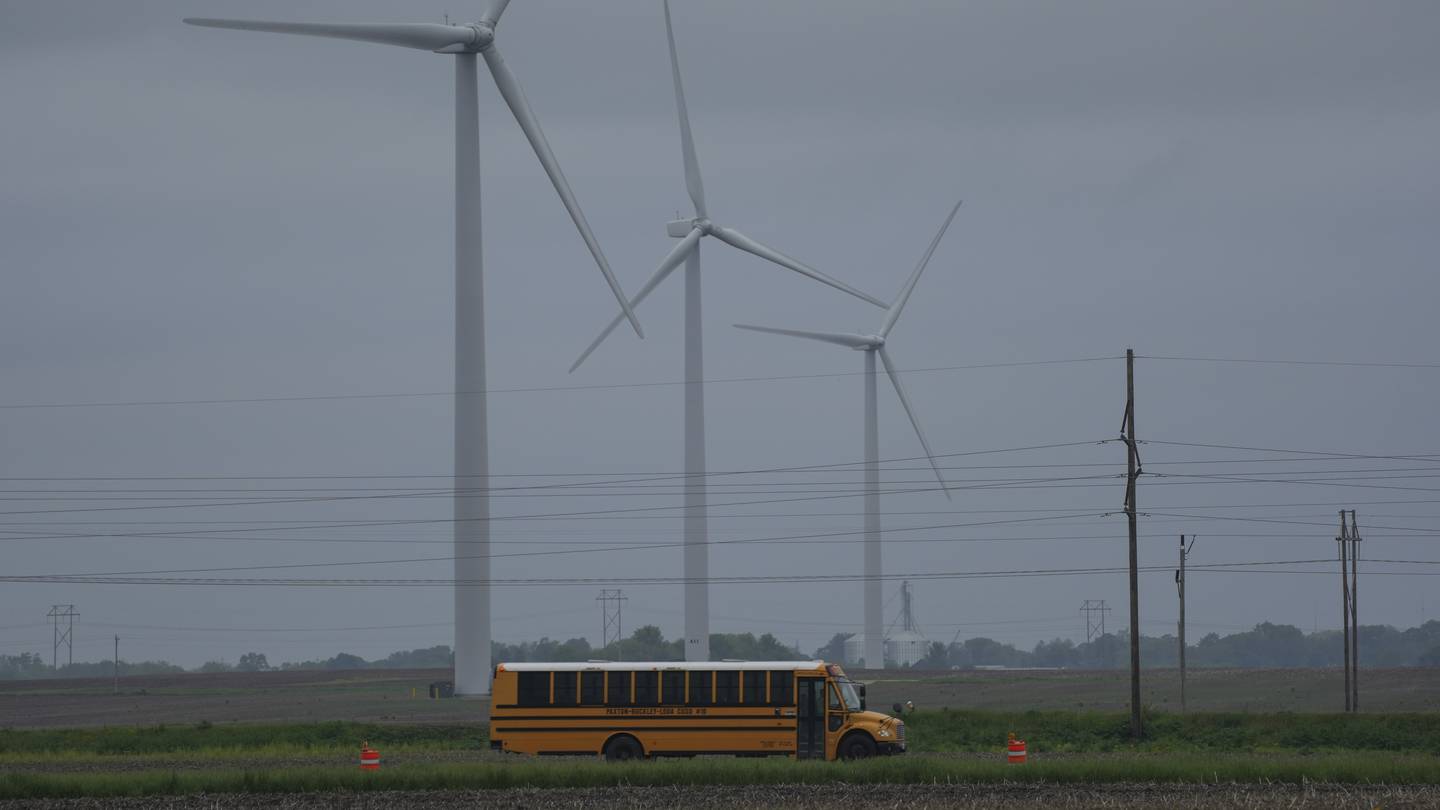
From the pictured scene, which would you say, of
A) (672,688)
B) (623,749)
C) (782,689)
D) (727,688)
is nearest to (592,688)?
(623,749)

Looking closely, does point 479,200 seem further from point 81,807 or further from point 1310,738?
point 81,807

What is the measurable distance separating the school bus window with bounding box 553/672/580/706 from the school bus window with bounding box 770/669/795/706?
611 cm

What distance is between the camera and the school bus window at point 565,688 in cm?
5491

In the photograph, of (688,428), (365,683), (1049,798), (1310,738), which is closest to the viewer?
(1049,798)

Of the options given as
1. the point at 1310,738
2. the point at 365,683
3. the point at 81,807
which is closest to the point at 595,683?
the point at 81,807

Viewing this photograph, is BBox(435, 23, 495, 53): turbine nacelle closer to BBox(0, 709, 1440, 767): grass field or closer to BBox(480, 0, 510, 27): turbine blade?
BBox(480, 0, 510, 27): turbine blade

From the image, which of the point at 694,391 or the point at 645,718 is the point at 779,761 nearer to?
the point at 645,718

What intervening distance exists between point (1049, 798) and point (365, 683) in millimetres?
117610

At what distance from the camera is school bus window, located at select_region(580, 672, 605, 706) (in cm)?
5481

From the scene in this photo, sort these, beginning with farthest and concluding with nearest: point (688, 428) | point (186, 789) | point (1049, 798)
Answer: point (688, 428) → point (186, 789) → point (1049, 798)

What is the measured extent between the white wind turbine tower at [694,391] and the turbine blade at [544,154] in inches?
928

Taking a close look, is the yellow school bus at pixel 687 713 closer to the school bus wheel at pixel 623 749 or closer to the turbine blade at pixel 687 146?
the school bus wheel at pixel 623 749

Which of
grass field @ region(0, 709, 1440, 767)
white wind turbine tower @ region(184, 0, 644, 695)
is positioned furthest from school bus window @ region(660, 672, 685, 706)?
white wind turbine tower @ region(184, 0, 644, 695)

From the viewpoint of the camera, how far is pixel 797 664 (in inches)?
2162
